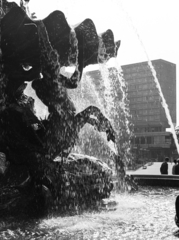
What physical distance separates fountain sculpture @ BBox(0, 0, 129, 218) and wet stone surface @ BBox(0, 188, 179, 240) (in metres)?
0.78

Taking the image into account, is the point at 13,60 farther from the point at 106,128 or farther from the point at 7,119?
the point at 106,128

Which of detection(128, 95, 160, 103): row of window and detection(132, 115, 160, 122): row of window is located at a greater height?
detection(128, 95, 160, 103): row of window

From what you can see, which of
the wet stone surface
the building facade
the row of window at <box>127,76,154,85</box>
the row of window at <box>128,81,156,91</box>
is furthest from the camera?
the row of window at <box>127,76,154,85</box>

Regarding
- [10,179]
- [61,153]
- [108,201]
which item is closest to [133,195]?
[108,201]

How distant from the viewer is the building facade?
9912 centimetres

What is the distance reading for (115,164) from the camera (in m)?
8.05

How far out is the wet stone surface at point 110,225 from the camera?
16.6ft

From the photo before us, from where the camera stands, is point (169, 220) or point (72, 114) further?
point (72, 114)

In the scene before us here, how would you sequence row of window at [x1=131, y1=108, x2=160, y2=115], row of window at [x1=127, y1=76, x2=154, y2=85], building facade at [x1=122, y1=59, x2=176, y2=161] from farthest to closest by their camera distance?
1. row of window at [x1=131, y1=108, x2=160, y2=115]
2. row of window at [x1=127, y1=76, x2=154, y2=85]
3. building facade at [x1=122, y1=59, x2=176, y2=161]

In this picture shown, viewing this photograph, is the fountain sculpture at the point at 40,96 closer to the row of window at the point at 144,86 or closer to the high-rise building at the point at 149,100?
the high-rise building at the point at 149,100

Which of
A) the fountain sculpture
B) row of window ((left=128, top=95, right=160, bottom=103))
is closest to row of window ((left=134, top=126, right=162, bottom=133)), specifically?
row of window ((left=128, top=95, right=160, bottom=103))

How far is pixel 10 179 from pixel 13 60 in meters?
2.06

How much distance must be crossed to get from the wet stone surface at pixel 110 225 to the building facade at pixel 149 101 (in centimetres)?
9057

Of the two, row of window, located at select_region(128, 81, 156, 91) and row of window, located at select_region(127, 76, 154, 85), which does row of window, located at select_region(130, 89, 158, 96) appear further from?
row of window, located at select_region(127, 76, 154, 85)
